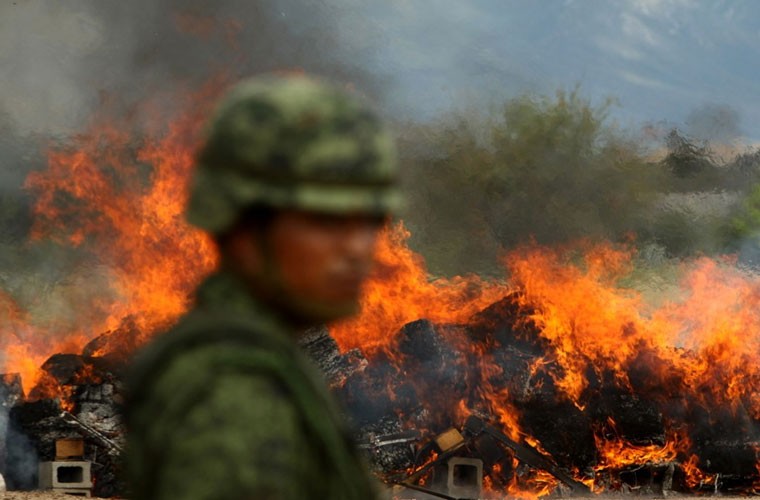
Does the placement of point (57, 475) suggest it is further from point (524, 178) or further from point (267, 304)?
point (267, 304)

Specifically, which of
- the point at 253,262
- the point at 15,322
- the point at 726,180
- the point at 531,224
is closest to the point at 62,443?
the point at 15,322

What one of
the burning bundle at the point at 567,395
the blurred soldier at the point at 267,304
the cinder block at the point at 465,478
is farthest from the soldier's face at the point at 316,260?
the cinder block at the point at 465,478

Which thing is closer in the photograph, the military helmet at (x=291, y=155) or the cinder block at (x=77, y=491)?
the military helmet at (x=291, y=155)

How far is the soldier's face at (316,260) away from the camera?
1.96 metres

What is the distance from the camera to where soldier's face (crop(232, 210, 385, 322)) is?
1.96 metres

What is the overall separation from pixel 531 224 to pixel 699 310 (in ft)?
12.3

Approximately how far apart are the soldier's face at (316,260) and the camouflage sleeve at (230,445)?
21cm

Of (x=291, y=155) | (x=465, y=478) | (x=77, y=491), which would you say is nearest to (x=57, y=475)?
(x=77, y=491)

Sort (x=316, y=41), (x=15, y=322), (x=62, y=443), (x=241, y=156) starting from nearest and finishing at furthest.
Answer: (x=241, y=156)
(x=62, y=443)
(x=15, y=322)
(x=316, y=41)

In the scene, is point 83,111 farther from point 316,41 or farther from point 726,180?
point 726,180

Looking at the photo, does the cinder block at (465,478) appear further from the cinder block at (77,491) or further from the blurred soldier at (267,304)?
the blurred soldier at (267,304)

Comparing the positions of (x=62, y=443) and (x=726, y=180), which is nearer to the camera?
(x=62, y=443)

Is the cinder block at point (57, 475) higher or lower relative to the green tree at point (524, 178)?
lower

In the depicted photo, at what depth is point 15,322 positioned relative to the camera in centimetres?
2059
